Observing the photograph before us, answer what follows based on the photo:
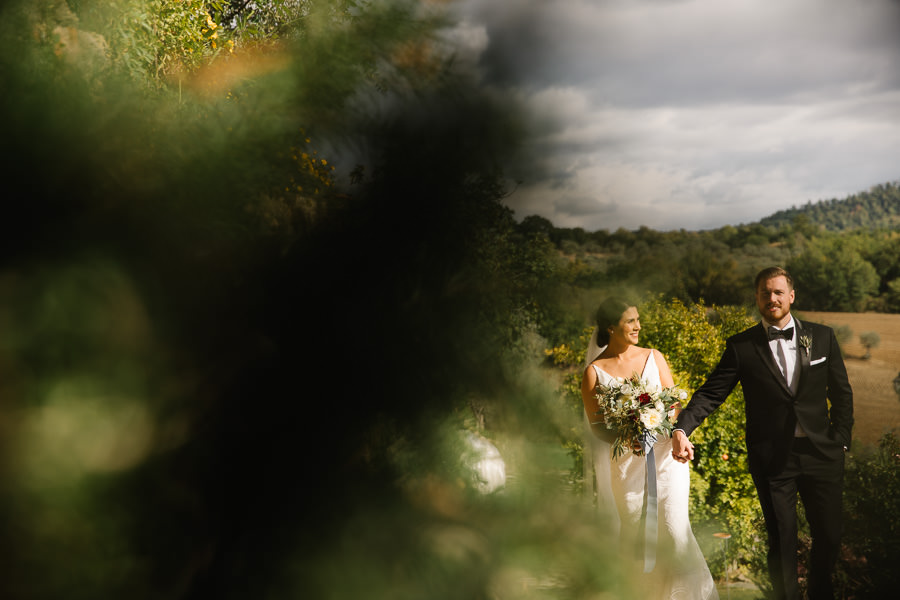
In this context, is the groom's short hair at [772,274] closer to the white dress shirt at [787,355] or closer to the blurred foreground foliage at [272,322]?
the white dress shirt at [787,355]

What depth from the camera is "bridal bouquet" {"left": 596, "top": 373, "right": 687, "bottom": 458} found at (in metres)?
3.76

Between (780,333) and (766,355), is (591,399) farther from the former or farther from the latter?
(780,333)

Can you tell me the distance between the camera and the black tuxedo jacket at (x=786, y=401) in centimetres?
353

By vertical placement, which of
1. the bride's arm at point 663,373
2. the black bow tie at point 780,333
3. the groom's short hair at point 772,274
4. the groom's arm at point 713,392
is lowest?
the groom's arm at point 713,392

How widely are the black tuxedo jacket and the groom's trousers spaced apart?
0.07 m

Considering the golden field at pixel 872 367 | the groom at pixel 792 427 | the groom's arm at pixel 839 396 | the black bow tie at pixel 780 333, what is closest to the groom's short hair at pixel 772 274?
the groom at pixel 792 427

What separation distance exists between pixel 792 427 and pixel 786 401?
0.15 metres

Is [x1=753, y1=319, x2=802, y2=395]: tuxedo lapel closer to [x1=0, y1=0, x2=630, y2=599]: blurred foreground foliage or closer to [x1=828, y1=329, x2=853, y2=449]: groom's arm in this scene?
[x1=828, y1=329, x2=853, y2=449]: groom's arm

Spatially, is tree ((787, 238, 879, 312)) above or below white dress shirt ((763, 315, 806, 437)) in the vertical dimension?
above

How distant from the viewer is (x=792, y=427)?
3.52 m

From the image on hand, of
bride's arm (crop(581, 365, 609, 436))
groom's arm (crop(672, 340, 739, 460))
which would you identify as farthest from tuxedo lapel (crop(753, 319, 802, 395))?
bride's arm (crop(581, 365, 609, 436))

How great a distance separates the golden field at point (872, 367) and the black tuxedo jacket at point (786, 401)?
756cm

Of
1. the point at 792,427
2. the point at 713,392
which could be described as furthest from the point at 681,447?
the point at 792,427

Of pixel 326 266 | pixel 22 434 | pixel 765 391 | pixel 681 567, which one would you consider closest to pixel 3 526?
pixel 22 434
